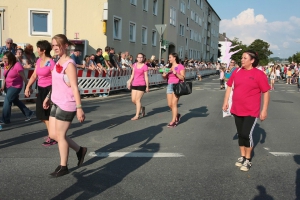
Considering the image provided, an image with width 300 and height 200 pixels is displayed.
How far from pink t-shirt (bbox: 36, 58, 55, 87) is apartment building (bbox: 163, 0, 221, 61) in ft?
101

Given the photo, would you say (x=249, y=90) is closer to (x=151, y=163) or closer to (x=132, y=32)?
(x=151, y=163)

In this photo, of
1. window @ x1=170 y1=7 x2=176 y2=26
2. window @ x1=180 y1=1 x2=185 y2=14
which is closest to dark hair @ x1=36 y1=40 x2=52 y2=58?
window @ x1=170 y1=7 x2=176 y2=26

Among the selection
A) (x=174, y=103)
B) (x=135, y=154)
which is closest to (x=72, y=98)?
(x=135, y=154)

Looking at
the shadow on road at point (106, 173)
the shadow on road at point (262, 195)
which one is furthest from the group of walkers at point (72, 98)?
the shadow on road at point (262, 195)

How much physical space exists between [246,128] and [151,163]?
59.4 inches

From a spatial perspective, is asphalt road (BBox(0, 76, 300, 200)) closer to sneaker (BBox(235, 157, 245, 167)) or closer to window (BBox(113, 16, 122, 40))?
sneaker (BBox(235, 157, 245, 167))

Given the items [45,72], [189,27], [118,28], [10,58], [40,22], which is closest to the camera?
[45,72]

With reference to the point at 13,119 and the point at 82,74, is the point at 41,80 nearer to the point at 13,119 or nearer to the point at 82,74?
the point at 13,119

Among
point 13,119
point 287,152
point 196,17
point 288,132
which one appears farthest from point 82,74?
point 196,17

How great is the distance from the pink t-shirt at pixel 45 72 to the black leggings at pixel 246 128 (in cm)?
330

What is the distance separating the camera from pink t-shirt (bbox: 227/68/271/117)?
192 inches

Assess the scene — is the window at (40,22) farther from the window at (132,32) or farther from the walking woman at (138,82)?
the walking woman at (138,82)

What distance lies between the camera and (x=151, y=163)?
514 cm

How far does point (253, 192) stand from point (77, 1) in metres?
20.1
